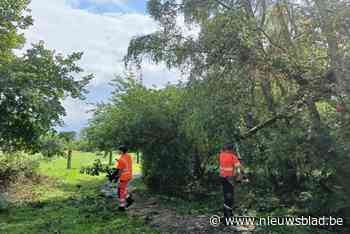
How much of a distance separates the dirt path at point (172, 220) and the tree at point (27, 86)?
171 inches

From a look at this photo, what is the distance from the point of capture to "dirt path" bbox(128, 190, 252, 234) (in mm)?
8266

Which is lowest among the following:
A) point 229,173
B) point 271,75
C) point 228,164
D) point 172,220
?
point 172,220

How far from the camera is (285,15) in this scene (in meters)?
12.4

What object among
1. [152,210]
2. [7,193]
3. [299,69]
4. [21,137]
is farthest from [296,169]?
[7,193]

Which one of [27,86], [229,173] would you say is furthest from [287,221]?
[27,86]

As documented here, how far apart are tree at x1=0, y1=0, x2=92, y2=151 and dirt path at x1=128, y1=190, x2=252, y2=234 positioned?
4.34 meters

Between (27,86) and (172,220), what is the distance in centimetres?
616

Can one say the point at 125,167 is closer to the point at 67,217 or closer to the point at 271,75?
the point at 67,217

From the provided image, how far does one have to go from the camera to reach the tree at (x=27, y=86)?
37.0 feet

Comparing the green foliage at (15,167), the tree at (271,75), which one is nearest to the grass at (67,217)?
the green foliage at (15,167)

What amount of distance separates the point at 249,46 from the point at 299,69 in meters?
1.48

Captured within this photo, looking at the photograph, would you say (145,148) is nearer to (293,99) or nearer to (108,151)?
(108,151)

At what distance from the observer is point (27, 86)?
37.3ft

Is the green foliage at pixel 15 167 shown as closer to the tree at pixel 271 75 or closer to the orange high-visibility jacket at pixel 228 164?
the tree at pixel 271 75
